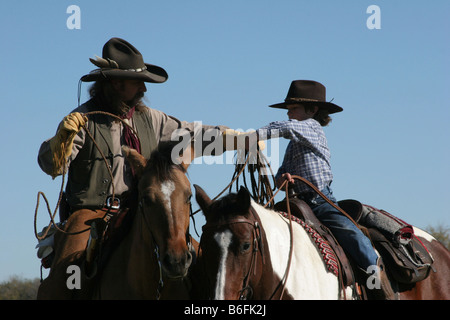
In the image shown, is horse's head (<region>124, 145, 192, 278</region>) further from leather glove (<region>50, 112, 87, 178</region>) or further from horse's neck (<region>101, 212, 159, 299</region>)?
leather glove (<region>50, 112, 87, 178</region>)

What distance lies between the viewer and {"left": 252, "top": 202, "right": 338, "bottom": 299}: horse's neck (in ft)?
19.4

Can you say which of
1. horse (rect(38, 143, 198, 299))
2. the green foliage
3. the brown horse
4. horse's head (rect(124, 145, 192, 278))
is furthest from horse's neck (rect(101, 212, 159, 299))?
the green foliage

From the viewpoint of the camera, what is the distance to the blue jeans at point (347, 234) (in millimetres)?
6711

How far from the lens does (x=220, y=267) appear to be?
5.33m

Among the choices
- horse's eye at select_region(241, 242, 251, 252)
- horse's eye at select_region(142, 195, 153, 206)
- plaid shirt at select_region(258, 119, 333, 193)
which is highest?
plaid shirt at select_region(258, 119, 333, 193)

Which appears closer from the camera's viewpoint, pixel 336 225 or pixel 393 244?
pixel 336 225

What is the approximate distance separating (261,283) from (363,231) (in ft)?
6.72

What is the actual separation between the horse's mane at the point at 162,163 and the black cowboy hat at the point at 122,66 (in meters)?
1.48

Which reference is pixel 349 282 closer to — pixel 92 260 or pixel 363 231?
pixel 363 231

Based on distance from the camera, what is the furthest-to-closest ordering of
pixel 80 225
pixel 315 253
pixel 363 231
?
pixel 363 231 < pixel 80 225 < pixel 315 253

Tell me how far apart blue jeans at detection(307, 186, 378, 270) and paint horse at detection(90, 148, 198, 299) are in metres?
1.55

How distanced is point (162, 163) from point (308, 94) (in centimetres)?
261
